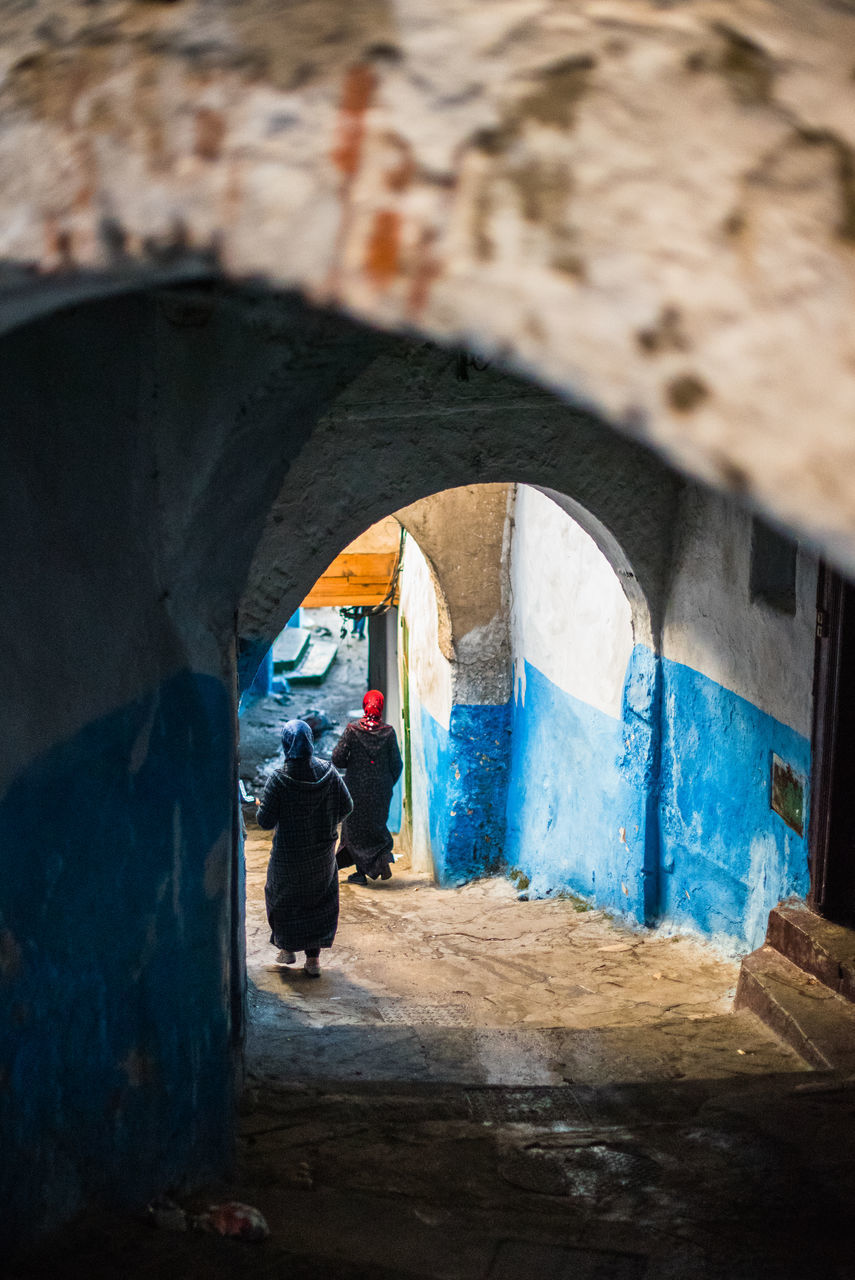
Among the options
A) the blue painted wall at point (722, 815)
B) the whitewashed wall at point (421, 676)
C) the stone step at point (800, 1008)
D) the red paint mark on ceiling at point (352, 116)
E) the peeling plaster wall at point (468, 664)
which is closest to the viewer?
the red paint mark on ceiling at point (352, 116)

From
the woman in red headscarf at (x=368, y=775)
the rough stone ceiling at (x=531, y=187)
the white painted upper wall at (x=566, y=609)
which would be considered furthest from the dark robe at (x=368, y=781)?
the rough stone ceiling at (x=531, y=187)

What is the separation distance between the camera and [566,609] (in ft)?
24.4

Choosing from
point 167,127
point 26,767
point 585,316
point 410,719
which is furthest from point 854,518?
point 410,719

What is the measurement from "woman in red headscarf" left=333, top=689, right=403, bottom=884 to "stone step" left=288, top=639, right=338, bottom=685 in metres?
9.37

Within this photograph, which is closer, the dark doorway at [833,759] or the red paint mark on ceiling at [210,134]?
the red paint mark on ceiling at [210,134]

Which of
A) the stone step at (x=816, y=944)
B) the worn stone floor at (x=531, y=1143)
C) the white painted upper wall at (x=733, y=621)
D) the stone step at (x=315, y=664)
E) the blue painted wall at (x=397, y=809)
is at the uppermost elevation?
the white painted upper wall at (x=733, y=621)

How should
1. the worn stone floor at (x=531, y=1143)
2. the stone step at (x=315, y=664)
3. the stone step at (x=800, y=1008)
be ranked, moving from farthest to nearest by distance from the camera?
1. the stone step at (x=315, y=664)
2. the stone step at (x=800, y=1008)
3. the worn stone floor at (x=531, y=1143)

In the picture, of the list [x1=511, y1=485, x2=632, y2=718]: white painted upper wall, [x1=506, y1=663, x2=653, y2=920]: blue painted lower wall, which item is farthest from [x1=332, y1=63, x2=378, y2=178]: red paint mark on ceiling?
[x1=511, y1=485, x2=632, y2=718]: white painted upper wall

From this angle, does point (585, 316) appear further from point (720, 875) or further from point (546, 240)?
point (720, 875)

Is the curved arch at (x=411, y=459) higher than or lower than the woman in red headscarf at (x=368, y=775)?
higher

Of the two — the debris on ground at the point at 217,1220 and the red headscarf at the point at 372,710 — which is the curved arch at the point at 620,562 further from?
the debris on ground at the point at 217,1220

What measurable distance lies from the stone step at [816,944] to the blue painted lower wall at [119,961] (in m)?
2.26

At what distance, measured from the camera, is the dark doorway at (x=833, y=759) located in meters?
4.30

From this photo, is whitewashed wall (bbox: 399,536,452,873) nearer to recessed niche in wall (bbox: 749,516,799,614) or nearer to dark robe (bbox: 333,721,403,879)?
dark robe (bbox: 333,721,403,879)
